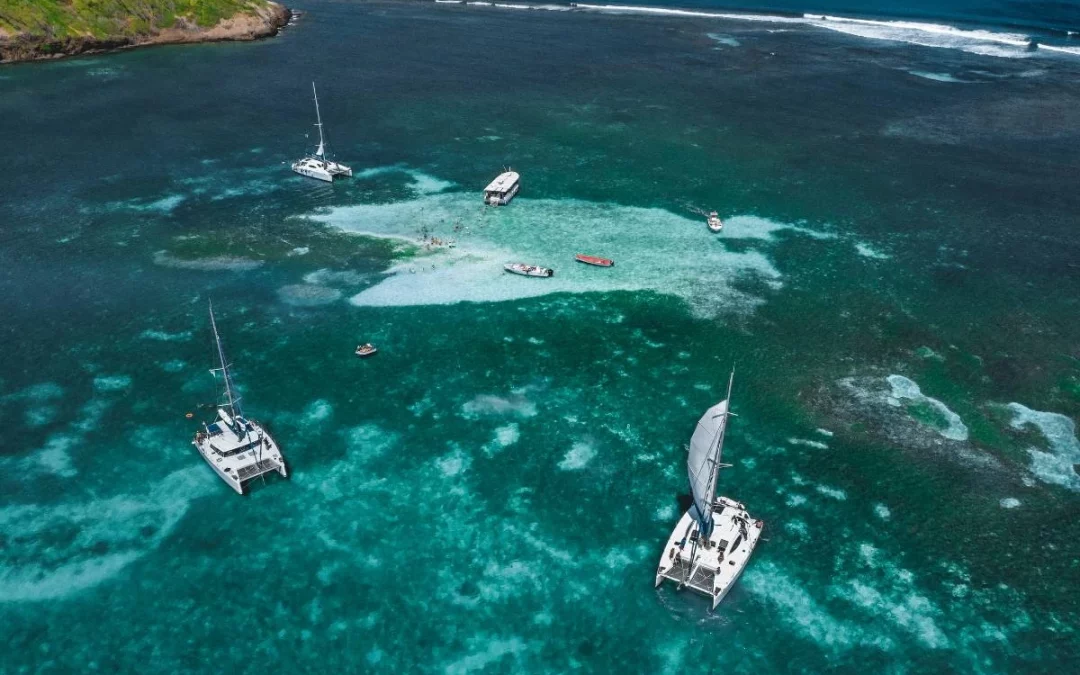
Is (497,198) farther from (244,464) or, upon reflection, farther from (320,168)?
(244,464)

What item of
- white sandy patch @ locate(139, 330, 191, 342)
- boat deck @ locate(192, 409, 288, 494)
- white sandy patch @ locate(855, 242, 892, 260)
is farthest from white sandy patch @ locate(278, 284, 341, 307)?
white sandy patch @ locate(855, 242, 892, 260)

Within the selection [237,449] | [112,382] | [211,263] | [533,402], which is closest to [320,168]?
[211,263]

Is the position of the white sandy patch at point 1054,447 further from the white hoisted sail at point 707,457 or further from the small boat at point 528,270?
the small boat at point 528,270

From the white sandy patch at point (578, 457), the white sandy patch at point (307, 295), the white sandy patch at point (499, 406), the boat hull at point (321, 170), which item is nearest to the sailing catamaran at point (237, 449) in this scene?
the white sandy patch at point (499, 406)

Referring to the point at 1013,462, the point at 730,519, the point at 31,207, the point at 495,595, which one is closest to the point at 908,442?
the point at 1013,462

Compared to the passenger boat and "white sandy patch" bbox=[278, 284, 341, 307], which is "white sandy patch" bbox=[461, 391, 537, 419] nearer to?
"white sandy patch" bbox=[278, 284, 341, 307]

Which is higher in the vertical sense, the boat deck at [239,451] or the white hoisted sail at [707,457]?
the white hoisted sail at [707,457]

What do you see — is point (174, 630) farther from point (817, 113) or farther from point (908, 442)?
point (817, 113)
